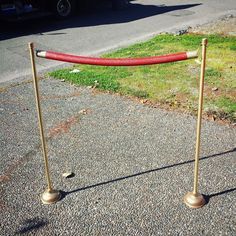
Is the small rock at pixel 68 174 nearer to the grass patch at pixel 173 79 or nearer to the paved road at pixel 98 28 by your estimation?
the grass patch at pixel 173 79

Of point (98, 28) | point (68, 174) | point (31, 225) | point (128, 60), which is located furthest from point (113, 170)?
point (98, 28)

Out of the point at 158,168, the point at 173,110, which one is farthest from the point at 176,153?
the point at 173,110

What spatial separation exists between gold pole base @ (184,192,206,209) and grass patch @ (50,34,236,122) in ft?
6.65

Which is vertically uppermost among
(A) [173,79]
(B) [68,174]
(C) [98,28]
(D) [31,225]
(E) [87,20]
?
(E) [87,20]

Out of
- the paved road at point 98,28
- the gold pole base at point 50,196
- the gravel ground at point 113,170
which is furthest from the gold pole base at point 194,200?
the paved road at point 98,28

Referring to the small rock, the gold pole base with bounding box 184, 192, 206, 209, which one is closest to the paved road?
the small rock

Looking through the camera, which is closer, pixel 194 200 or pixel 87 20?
pixel 194 200

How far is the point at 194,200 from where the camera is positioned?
3.84 metres

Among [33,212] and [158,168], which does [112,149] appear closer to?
[158,168]

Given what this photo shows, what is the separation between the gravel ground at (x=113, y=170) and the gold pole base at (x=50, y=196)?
0.06m

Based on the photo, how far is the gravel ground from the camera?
12.1 ft

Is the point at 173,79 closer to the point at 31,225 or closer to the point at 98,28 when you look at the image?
the point at 31,225

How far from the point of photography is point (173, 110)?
598 cm

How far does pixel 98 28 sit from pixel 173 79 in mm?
5581
